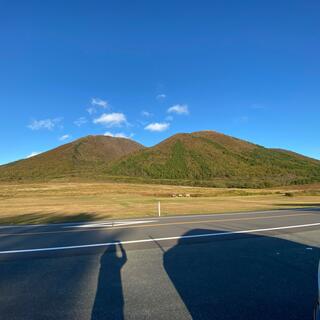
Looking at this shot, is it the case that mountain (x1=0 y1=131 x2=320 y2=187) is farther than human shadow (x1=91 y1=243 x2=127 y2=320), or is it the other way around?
mountain (x1=0 y1=131 x2=320 y2=187)

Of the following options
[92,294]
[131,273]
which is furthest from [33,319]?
[131,273]

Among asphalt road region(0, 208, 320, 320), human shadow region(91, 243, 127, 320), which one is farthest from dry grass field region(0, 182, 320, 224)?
human shadow region(91, 243, 127, 320)

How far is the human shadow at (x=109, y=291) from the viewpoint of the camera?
12.9 feet

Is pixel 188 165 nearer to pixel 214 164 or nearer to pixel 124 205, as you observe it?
pixel 214 164

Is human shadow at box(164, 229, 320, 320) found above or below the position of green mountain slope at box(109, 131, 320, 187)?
below

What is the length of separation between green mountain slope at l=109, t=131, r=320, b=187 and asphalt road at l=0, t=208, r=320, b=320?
302 feet

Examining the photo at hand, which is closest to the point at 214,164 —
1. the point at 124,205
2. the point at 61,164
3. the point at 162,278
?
the point at 61,164

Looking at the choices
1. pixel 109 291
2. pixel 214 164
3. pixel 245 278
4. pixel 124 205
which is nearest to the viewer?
pixel 109 291

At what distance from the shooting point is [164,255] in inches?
274

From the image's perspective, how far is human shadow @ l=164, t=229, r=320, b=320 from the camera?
3998 millimetres

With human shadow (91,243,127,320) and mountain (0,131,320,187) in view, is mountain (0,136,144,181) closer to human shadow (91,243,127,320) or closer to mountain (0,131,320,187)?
mountain (0,131,320,187)

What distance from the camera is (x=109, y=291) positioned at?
15.4 feet

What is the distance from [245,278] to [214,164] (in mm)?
129990

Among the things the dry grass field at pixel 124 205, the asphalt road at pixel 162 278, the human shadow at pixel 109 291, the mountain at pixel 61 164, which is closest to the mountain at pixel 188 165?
the mountain at pixel 61 164
